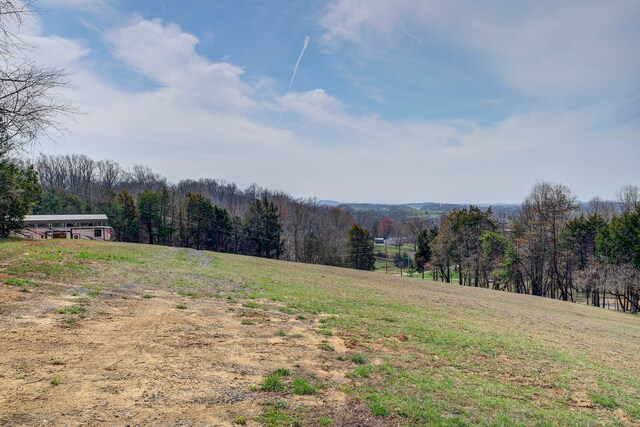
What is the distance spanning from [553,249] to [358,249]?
99.4 feet

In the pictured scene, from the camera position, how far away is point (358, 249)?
63031mm

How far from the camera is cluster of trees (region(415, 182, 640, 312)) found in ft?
119

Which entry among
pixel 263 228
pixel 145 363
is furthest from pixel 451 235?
pixel 145 363

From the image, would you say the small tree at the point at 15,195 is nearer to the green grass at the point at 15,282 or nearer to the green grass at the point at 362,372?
the green grass at the point at 15,282

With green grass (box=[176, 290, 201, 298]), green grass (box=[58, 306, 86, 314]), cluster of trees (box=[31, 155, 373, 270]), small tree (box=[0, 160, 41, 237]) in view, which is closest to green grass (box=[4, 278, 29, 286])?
green grass (box=[58, 306, 86, 314])

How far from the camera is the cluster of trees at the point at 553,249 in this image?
36.2m

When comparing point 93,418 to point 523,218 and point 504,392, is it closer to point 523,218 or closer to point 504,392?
point 504,392

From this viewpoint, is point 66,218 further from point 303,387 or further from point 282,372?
point 303,387

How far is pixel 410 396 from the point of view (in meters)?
5.90

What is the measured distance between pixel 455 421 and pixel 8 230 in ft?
105

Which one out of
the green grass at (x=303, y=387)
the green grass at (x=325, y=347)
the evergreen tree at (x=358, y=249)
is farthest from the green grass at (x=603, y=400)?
the evergreen tree at (x=358, y=249)

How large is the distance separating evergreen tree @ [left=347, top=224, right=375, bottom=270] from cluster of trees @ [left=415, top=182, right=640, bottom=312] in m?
13.4

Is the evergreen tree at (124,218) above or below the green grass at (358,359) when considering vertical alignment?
above

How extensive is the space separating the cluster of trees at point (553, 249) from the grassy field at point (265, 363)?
99.4 feet
